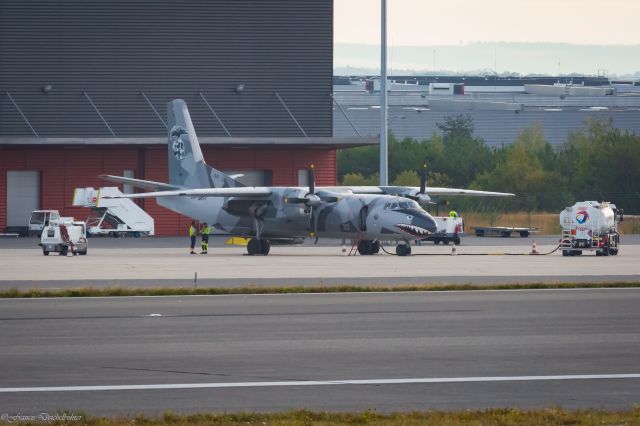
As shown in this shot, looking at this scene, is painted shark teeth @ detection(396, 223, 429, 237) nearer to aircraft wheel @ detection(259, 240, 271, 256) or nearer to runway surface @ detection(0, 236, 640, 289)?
runway surface @ detection(0, 236, 640, 289)

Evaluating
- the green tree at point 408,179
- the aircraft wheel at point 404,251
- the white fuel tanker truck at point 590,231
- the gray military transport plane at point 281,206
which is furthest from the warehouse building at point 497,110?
the white fuel tanker truck at point 590,231

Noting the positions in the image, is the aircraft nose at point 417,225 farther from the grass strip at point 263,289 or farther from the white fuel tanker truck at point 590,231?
the grass strip at point 263,289

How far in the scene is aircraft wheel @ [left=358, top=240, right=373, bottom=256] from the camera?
49000 millimetres

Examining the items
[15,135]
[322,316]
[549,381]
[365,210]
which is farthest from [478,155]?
[549,381]

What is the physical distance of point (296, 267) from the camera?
39.8 meters

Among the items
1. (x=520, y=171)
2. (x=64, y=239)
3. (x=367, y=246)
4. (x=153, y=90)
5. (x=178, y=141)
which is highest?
(x=153, y=90)

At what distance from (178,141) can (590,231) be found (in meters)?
19.4

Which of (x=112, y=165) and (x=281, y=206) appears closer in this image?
(x=281, y=206)

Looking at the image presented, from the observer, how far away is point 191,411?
13.4 m

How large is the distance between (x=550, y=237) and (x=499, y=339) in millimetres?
45998

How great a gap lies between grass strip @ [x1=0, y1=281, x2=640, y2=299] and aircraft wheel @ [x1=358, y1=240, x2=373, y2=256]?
1844 cm

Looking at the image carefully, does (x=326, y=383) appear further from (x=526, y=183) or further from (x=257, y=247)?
(x=526, y=183)

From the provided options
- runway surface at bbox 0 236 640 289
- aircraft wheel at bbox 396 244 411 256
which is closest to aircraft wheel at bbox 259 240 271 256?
runway surface at bbox 0 236 640 289

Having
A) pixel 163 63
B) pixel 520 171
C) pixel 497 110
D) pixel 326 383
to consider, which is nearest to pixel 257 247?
pixel 163 63
